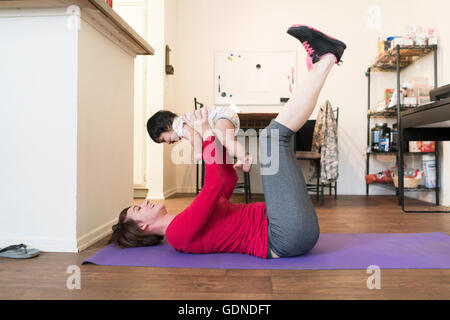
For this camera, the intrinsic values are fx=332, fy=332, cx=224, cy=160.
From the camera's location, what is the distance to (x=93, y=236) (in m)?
1.81

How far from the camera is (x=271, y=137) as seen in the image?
54.7 inches

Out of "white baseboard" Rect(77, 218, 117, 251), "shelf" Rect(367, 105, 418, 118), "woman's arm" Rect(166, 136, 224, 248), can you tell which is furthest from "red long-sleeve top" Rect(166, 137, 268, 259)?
"shelf" Rect(367, 105, 418, 118)

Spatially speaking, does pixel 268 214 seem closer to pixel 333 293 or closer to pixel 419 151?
pixel 333 293

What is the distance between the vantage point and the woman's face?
1551 millimetres

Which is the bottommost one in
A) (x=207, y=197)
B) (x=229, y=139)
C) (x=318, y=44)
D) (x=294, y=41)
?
(x=207, y=197)

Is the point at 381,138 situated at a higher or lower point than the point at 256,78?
lower

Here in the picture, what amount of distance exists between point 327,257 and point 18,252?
1.43 meters

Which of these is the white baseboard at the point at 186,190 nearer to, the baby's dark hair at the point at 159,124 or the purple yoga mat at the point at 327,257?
the baby's dark hair at the point at 159,124

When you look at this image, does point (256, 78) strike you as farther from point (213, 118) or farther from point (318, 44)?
point (318, 44)

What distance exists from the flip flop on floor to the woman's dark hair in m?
0.36

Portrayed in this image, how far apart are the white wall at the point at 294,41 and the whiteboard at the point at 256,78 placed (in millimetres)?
94

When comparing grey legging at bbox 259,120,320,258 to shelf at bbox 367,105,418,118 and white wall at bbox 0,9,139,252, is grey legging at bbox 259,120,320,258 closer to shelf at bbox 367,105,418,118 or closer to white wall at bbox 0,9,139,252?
white wall at bbox 0,9,139,252

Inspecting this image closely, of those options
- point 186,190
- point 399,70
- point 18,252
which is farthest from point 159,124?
point 399,70

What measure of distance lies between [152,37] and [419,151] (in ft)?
10.3
